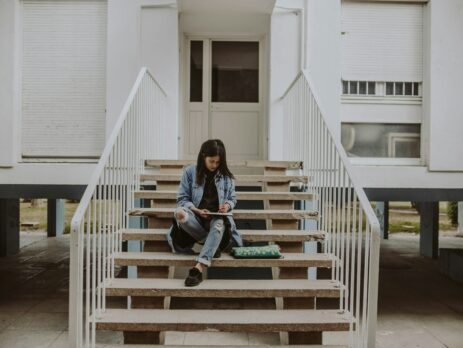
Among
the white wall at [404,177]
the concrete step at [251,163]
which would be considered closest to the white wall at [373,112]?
the white wall at [404,177]

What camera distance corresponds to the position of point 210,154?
4.53m

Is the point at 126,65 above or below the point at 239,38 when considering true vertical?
below

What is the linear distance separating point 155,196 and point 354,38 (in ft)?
13.0

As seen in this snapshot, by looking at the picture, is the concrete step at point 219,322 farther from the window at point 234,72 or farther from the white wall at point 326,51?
the window at point 234,72

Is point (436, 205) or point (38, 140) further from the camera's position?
point (436, 205)

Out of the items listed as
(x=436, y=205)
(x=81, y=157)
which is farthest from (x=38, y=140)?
(x=436, y=205)

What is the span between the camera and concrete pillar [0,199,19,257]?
14000 mm

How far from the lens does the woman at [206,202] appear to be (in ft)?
14.3

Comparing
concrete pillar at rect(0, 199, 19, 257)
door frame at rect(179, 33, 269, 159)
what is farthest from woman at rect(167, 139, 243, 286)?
concrete pillar at rect(0, 199, 19, 257)

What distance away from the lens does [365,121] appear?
7.45 meters

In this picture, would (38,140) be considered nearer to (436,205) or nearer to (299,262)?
(299,262)

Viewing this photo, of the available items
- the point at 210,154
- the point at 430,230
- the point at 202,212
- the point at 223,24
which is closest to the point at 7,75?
the point at 223,24

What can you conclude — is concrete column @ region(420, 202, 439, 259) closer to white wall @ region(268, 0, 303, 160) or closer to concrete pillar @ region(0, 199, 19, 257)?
white wall @ region(268, 0, 303, 160)

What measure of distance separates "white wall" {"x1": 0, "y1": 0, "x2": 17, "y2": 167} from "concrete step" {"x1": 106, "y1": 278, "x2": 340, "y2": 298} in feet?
12.5
